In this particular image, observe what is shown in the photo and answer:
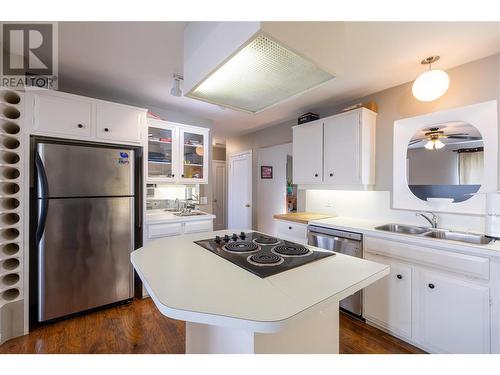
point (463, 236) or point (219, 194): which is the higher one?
point (219, 194)

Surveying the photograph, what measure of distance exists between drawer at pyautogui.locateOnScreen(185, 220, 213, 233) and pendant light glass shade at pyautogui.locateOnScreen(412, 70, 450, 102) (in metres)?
2.60

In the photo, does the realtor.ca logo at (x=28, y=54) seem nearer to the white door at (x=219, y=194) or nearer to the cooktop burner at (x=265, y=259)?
the cooktop burner at (x=265, y=259)

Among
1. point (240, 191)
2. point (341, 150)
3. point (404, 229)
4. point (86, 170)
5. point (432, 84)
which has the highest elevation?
point (432, 84)

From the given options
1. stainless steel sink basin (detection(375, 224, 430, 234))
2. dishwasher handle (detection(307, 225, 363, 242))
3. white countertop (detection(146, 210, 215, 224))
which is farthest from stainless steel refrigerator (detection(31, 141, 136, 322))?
stainless steel sink basin (detection(375, 224, 430, 234))

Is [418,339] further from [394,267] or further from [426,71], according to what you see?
[426,71]

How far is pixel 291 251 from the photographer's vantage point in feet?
4.18

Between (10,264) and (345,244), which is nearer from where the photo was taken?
(10,264)

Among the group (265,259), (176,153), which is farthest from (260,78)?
(176,153)

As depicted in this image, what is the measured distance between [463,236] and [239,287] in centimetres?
207

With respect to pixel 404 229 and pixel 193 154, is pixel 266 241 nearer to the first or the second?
pixel 404 229

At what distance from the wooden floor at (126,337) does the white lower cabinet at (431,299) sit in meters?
0.16

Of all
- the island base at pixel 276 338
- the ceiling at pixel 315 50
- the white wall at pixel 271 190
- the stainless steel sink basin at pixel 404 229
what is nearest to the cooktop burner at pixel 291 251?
the island base at pixel 276 338

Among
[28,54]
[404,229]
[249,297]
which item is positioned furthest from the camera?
[404,229]
